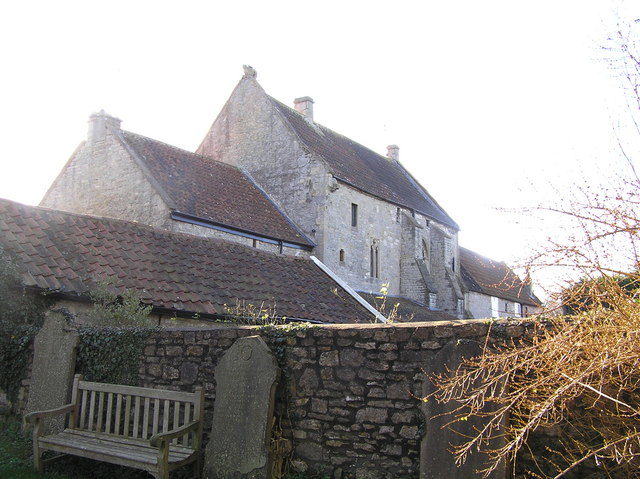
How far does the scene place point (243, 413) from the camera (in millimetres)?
6785

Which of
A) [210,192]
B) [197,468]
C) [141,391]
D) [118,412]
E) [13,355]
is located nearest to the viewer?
[197,468]

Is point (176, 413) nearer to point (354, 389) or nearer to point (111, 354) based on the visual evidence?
point (111, 354)

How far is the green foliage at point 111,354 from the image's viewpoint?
8211 millimetres

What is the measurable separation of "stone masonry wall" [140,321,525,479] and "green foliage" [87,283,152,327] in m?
2.60

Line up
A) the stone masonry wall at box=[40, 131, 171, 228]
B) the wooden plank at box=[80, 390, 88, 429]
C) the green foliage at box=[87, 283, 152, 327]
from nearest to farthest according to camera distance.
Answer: the wooden plank at box=[80, 390, 88, 429] → the green foliage at box=[87, 283, 152, 327] → the stone masonry wall at box=[40, 131, 171, 228]

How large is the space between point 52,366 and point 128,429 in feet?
6.47

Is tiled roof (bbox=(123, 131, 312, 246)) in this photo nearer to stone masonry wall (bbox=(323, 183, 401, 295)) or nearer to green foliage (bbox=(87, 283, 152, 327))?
stone masonry wall (bbox=(323, 183, 401, 295))

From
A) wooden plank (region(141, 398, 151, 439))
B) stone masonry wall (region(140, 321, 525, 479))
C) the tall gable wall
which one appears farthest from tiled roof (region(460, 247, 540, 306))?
wooden plank (region(141, 398, 151, 439))

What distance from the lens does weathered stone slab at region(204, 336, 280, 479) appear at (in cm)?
659

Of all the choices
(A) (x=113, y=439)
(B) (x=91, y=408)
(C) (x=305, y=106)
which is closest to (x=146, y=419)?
(A) (x=113, y=439)

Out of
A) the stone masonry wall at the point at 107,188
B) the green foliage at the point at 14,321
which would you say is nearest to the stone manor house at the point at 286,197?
the stone masonry wall at the point at 107,188

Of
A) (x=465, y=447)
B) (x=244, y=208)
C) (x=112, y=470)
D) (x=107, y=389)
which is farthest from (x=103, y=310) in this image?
(x=244, y=208)

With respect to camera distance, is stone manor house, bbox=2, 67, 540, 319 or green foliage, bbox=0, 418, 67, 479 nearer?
green foliage, bbox=0, 418, 67, 479

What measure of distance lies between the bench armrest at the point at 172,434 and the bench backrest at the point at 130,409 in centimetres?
12
